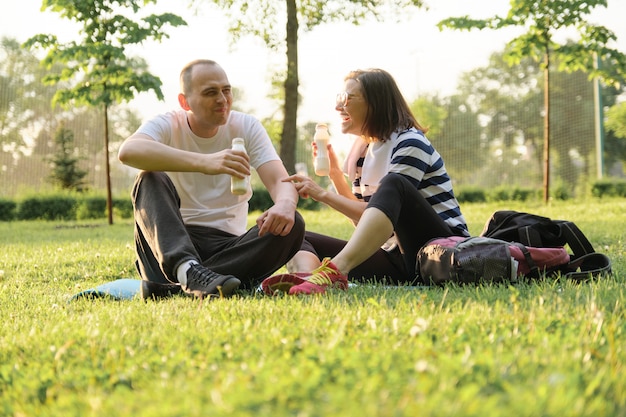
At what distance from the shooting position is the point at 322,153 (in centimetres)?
413

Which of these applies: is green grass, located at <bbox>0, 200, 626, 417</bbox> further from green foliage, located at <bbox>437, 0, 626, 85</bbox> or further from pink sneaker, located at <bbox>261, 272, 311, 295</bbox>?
green foliage, located at <bbox>437, 0, 626, 85</bbox>

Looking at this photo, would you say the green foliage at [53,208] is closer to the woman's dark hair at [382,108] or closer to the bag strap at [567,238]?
the woman's dark hair at [382,108]

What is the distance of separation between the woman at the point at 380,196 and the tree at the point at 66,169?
49.6 feet

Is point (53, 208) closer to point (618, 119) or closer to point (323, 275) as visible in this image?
point (323, 275)

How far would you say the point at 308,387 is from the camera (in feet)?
4.84

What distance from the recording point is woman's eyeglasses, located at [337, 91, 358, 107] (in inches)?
152

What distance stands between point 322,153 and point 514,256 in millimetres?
1296

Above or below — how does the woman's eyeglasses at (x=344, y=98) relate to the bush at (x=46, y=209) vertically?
above

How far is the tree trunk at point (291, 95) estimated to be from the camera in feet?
44.8

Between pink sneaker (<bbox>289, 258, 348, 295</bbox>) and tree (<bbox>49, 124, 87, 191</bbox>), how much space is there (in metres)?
15.7

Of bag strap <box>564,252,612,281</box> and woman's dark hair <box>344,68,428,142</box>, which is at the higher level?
woman's dark hair <box>344,68,428,142</box>

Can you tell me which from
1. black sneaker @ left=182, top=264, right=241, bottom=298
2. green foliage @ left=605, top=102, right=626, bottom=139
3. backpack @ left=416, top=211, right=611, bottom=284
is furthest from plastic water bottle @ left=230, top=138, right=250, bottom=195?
green foliage @ left=605, top=102, right=626, bottom=139

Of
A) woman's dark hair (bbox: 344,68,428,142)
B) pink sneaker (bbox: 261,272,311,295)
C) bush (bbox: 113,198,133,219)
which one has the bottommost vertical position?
bush (bbox: 113,198,133,219)

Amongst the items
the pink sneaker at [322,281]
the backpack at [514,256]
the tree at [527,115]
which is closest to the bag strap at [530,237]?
the backpack at [514,256]
